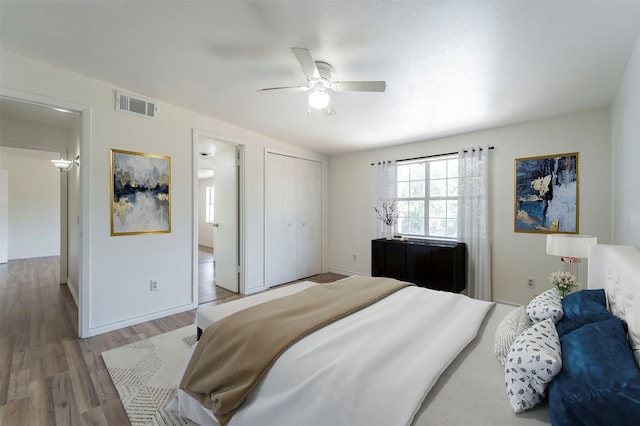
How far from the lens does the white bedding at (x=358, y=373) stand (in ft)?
3.26

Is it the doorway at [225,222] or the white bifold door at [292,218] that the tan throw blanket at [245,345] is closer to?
the doorway at [225,222]

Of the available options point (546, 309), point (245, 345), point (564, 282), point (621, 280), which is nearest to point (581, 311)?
point (546, 309)

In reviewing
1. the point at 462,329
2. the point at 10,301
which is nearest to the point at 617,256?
the point at 462,329

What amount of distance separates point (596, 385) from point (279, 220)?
4.13 m

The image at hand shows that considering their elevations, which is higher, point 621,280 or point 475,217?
point 475,217

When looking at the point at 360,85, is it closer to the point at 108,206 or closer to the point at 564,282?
the point at 564,282

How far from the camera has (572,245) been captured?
7.52ft

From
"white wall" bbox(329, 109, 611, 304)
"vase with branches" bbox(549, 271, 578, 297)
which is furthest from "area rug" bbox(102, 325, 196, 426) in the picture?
"white wall" bbox(329, 109, 611, 304)

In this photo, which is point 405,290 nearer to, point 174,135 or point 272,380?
point 272,380

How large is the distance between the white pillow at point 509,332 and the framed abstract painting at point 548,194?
7.67 feet

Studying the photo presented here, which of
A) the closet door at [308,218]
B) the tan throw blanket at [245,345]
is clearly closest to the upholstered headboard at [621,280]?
the tan throw blanket at [245,345]

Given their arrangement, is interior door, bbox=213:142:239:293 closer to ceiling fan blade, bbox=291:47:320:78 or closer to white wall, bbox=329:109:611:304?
white wall, bbox=329:109:611:304

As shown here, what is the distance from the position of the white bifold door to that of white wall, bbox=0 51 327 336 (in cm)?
108

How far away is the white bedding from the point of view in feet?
3.26
